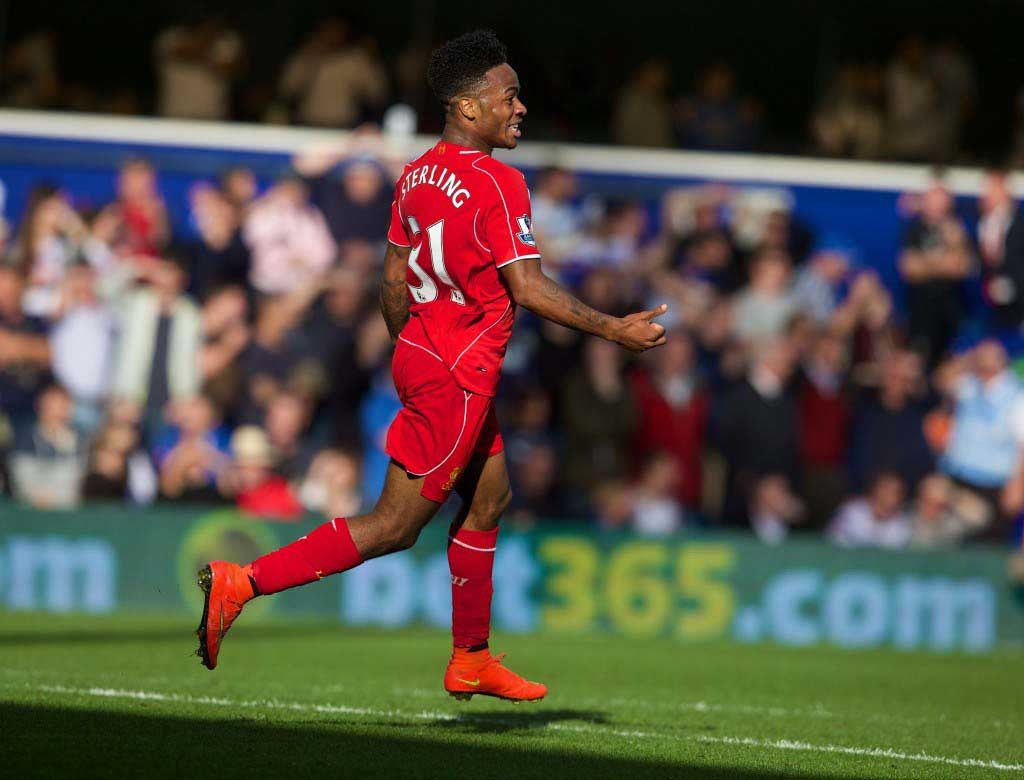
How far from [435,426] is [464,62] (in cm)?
145

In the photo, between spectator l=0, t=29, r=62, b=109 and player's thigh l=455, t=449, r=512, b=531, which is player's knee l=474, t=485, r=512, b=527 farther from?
spectator l=0, t=29, r=62, b=109

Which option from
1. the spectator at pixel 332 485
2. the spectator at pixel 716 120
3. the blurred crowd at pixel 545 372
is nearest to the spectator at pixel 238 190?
the blurred crowd at pixel 545 372

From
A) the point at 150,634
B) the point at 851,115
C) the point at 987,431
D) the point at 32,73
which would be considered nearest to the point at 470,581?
the point at 150,634

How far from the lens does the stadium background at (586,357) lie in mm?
14508

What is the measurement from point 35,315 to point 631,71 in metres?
6.80

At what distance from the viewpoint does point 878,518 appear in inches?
606

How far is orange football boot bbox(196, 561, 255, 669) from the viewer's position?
6477mm

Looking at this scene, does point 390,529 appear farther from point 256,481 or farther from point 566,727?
point 256,481

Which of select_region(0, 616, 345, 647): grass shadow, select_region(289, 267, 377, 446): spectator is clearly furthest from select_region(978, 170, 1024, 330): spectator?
select_region(0, 616, 345, 647): grass shadow

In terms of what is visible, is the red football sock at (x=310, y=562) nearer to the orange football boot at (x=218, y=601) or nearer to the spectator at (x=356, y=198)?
the orange football boot at (x=218, y=601)

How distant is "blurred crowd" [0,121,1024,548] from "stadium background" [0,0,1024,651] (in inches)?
1.3

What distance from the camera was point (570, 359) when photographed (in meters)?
15.2

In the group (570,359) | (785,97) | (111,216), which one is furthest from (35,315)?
(785,97)

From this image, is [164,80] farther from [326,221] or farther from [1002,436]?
[1002,436]
